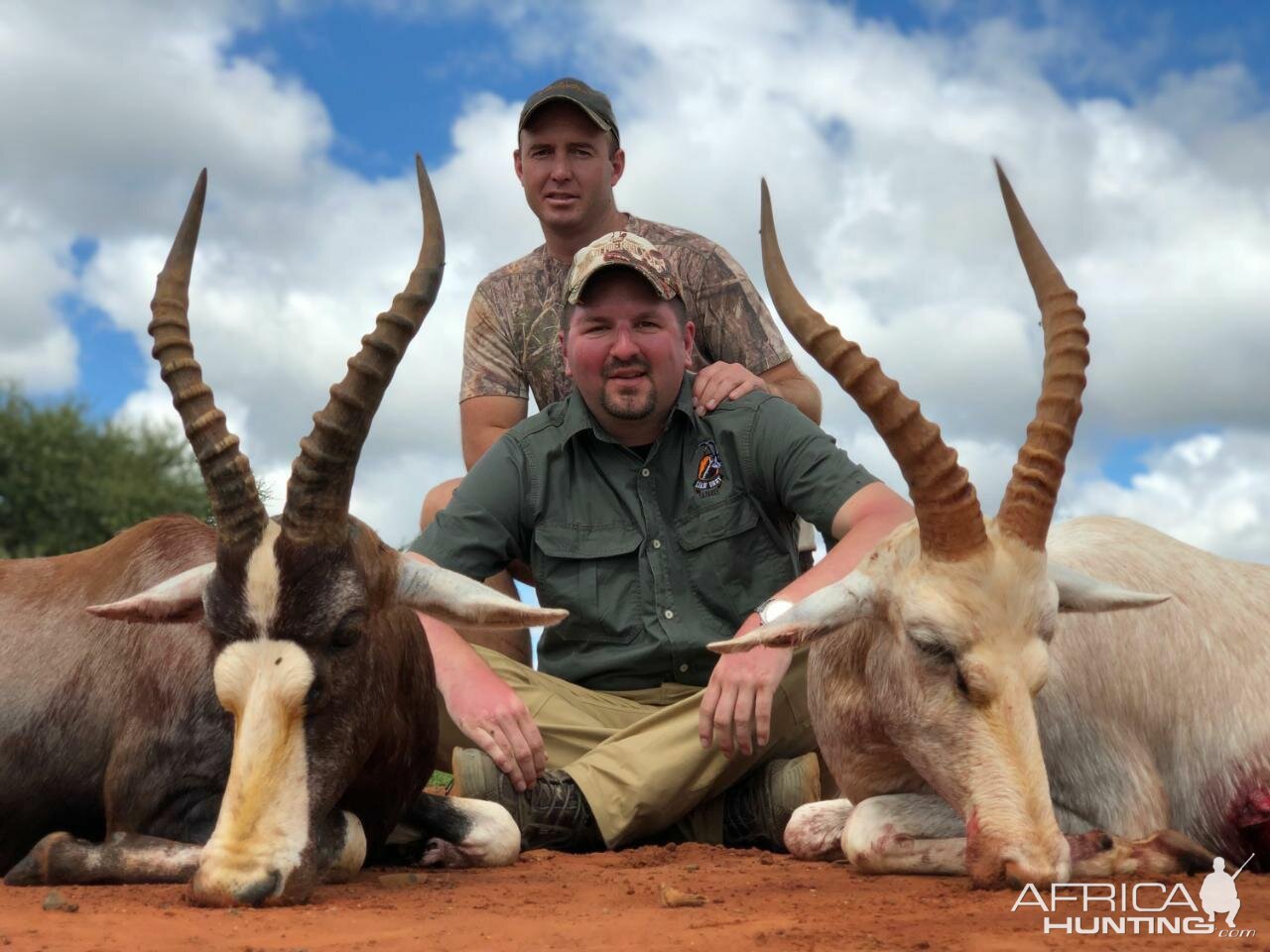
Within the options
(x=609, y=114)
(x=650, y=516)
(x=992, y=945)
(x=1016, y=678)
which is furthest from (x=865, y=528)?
(x=609, y=114)

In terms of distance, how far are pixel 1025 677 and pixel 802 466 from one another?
7.68 feet

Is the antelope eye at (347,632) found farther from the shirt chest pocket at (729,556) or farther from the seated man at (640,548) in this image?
the shirt chest pocket at (729,556)

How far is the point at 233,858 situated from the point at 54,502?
29.2 m

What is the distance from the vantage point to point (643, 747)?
21.9ft

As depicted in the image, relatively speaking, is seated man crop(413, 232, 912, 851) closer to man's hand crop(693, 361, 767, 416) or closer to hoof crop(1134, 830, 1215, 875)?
man's hand crop(693, 361, 767, 416)

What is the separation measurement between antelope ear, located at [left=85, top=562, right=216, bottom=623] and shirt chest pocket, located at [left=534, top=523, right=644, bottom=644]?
2.15m

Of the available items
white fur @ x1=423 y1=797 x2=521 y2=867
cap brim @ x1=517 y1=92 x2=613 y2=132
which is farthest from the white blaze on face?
cap brim @ x1=517 y1=92 x2=613 y2=132

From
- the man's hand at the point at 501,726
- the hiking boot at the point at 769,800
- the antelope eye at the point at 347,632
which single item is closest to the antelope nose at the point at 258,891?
the antelope eye at the point at 347,632

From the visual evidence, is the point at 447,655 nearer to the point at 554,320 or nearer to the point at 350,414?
the point at 350,414

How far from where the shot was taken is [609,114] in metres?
9.60

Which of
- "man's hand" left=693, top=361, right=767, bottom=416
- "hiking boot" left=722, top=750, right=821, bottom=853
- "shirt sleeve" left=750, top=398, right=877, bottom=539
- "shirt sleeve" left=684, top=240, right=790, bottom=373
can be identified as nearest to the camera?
"hiking boot" left=722, top=750, right=821, bottom=853

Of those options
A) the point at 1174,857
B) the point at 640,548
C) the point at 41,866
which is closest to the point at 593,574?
the point at 640,548

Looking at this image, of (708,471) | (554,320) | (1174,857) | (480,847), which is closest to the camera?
(1174,857)

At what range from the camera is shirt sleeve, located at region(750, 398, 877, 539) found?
6945 millimetres
